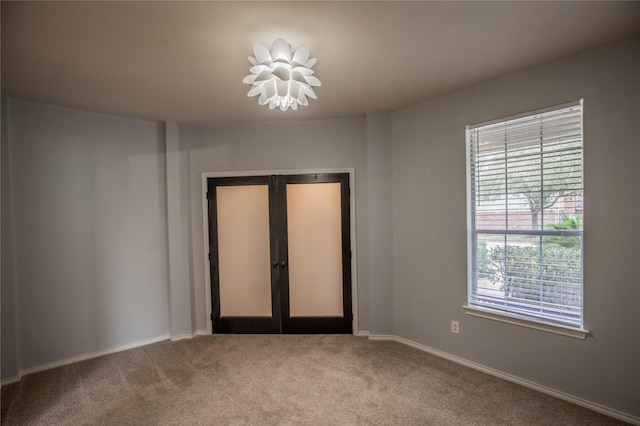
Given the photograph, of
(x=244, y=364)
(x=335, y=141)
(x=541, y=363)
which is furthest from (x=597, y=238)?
(x=244, y=364)

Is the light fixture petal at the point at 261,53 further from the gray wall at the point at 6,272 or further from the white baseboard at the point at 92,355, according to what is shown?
the white baseboard at the point at 92,355

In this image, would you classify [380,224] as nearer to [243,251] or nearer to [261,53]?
[243,251]

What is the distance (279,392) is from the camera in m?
2.57

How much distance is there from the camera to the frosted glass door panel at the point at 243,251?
3920 mm

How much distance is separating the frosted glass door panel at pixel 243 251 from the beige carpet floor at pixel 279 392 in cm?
64

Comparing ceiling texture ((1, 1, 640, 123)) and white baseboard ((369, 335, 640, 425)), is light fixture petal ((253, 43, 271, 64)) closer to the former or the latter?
ceiling texture ((1, 1, 640, 123))

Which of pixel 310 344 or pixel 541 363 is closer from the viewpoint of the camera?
pixel 541 363

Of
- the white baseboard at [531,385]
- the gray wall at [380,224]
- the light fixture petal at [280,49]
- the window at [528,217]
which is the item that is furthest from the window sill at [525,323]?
the light fixture petal at [280,49]

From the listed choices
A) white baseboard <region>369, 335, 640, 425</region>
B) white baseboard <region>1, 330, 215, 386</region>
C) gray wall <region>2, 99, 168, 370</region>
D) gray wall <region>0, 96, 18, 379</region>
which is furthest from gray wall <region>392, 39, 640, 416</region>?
gray wall <region>0, 96, 18, 379</region>

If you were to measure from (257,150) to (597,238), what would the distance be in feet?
11.1

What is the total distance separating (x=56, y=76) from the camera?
249 cm

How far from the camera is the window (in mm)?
2371

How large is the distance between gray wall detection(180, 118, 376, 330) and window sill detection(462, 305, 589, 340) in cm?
126

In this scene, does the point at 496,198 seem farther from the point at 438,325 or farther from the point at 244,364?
the point at 244,364
